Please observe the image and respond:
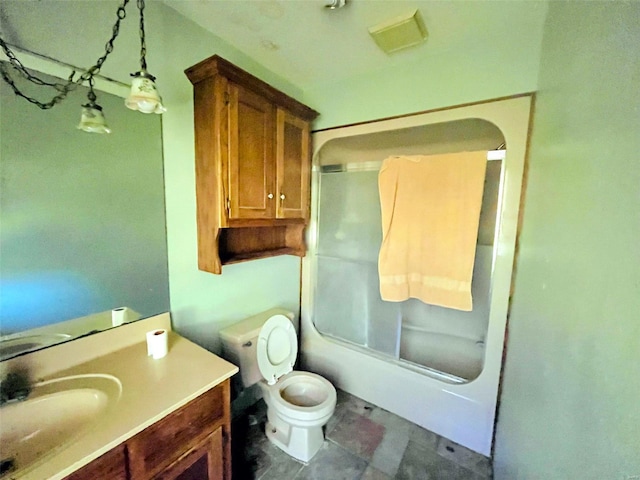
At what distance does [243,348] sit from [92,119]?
1343 millimetres

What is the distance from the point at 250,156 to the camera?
4.58 feet

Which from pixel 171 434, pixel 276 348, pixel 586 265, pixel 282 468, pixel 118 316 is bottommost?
pixel 282 468

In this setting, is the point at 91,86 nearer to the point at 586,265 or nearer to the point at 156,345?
the point at 156,345

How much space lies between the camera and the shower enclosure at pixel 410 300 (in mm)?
1450

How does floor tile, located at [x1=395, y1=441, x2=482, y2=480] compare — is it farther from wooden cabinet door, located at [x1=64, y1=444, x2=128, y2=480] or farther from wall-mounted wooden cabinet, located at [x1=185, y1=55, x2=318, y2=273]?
wall-mounted wooden cabinet, located at [x1=185, y1=55, x2=318, y2=273]

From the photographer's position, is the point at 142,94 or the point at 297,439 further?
the point at 297,439

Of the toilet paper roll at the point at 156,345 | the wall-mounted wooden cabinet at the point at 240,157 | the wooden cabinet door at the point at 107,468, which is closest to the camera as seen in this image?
the wooden cabinet door at the point at 107,468

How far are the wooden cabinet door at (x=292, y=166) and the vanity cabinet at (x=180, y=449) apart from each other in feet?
3.50

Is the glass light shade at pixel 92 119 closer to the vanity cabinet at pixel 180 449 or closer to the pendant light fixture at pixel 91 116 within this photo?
the pendant light fixture at pixel 91 116

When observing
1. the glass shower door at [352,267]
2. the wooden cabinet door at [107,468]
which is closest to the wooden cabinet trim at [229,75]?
the glass shower door at [352,267]

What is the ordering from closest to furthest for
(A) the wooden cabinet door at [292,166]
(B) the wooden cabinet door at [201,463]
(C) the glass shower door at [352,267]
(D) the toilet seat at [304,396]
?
(B) the wooden cabinet door at [201,463], (D) the toilet seat at [304,396], (A) the wooden cabinet door at [292,166], (C) the glass shower door at [352,267]

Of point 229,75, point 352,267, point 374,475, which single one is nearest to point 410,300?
point 352,267

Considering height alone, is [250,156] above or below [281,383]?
above

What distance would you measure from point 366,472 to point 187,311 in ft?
4.50
